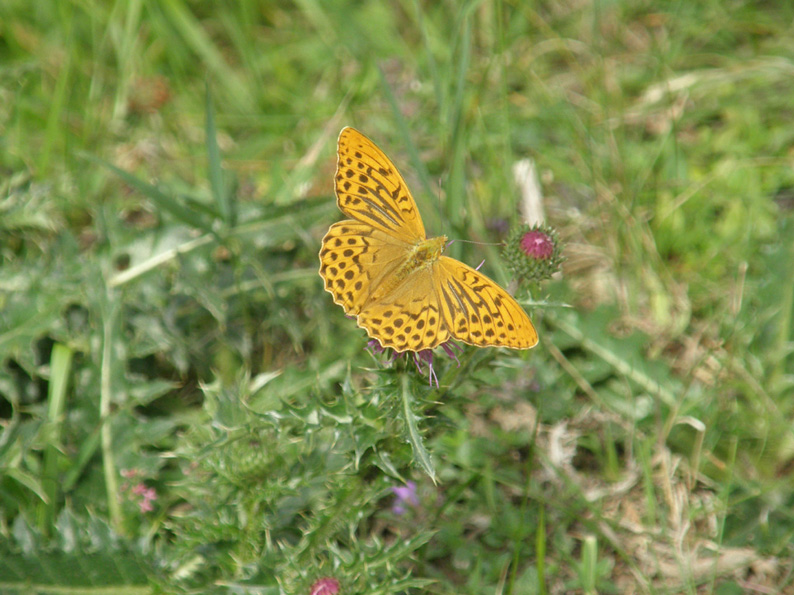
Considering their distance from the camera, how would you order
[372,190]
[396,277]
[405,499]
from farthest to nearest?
[405,499] → [372,190] → [396,277]

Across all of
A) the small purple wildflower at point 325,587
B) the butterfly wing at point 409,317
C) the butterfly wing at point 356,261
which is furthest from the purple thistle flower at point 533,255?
the small purple wildflower at point 325,587

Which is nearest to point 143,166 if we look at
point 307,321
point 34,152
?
point 34,152

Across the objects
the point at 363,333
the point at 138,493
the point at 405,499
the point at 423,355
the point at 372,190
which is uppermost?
the point at 372,190

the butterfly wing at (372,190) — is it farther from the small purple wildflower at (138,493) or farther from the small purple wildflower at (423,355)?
the small purple wildflower at (138,493)

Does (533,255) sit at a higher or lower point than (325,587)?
higher

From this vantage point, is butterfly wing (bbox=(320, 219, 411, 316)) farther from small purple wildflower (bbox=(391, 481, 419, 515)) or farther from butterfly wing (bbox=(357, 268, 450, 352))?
small purple wildflower (bbox=(391, 481, 419, 515))

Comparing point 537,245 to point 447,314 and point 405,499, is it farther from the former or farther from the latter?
point 405,499

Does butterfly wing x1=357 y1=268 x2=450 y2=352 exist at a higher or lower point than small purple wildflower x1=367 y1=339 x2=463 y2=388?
higher

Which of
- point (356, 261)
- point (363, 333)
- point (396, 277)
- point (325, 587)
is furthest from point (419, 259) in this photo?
point (325, 587)

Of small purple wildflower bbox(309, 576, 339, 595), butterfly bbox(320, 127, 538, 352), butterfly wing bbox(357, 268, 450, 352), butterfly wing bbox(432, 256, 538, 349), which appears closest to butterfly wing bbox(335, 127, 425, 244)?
butterfly bbox(320, 127, 538, 352)
